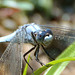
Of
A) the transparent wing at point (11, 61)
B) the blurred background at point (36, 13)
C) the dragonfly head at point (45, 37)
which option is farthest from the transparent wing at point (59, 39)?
the blurred background at point (36, 13)

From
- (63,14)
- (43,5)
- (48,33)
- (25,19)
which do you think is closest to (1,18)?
(25,19)

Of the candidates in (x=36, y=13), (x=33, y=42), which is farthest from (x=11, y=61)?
(x=36, y=13)

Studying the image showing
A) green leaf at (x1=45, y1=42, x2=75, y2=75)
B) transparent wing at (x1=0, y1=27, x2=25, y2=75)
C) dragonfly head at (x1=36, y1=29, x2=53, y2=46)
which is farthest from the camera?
dragonfly head at (x1=36, y1=29, x2=53, y2=46)

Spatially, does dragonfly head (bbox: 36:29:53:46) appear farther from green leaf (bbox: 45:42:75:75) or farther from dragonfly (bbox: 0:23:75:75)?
green leaf (bbox: 45:42:75:75)

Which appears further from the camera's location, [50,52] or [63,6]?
[63,6]

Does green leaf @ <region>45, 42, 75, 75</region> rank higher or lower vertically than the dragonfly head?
lower

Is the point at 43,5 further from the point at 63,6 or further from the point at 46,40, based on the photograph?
the point at 46,40

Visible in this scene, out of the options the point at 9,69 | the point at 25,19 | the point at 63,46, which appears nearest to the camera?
the point at 9,69

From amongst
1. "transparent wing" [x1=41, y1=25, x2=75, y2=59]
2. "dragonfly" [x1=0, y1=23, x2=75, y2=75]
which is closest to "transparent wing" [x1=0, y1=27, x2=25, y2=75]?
"dragonfly" [x1=0, y1=23, x2=75, y2=75]
